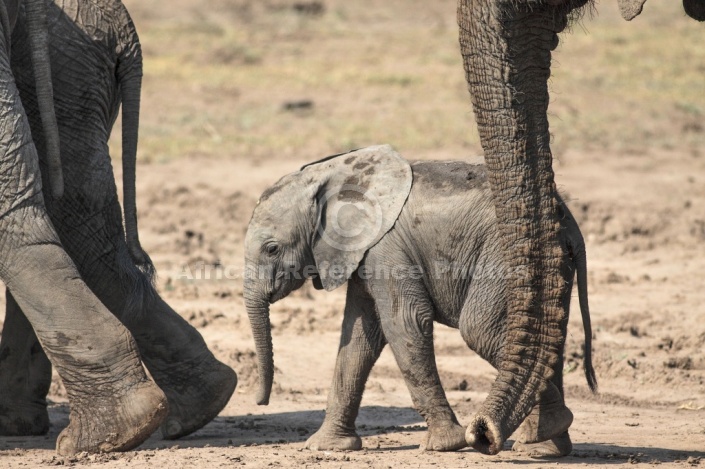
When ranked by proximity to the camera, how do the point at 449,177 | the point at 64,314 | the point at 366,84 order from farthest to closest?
the point at 366,84, the point at 449,177, the point at 64,314

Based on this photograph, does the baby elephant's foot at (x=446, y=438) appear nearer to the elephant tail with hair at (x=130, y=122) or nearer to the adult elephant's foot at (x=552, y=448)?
the adult elephant's foot at (x=552, y=448)

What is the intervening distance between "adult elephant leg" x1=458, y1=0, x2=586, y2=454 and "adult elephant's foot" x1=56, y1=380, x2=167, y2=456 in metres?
1.28

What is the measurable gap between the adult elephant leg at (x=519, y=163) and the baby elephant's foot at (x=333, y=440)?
1.18 meters

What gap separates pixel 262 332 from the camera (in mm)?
5496

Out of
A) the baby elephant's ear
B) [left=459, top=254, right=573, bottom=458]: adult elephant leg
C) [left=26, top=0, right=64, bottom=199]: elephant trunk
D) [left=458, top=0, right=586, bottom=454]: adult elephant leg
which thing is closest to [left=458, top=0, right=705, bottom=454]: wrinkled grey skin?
[left=458, top=0, right=586, bottom=454]: adult elephant leg

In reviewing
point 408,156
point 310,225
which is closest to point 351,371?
point 310,225

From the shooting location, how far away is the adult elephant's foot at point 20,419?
578 centimetres

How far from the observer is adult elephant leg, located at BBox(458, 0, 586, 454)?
4125mm

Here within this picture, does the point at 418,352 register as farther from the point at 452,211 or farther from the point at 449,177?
the point at 449,177

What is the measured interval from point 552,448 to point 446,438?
1.42 feet

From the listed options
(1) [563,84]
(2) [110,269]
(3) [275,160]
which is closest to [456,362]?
(2) [110,269]

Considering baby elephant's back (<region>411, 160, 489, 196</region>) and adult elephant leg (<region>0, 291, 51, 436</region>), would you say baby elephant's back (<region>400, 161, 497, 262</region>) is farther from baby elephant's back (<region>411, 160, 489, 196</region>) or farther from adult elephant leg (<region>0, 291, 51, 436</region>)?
adult elephant leg (<region>0, 291, 51, 436</region>)

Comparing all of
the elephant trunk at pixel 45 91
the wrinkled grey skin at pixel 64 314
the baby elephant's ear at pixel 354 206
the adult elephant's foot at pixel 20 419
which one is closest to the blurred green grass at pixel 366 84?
the adult elephant's foot at pixel 20 419

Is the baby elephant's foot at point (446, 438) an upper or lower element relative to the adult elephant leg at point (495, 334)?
lower
